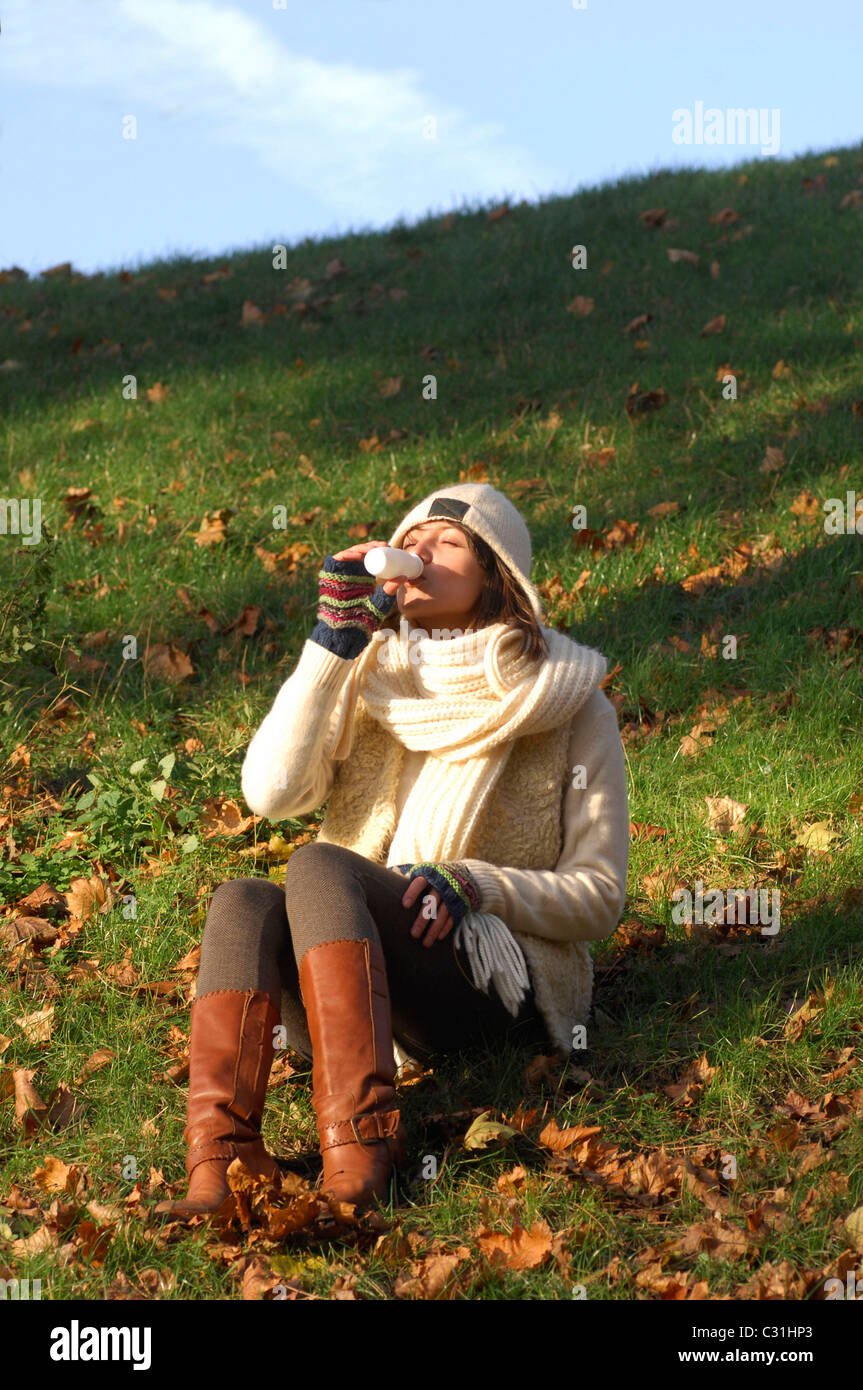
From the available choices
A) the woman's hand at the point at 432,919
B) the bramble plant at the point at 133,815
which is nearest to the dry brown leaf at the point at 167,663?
the bramble plant at the point at 133,815

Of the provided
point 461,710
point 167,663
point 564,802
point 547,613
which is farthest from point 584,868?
point 167,663

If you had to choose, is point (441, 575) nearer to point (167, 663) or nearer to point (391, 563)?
point (391, 563)

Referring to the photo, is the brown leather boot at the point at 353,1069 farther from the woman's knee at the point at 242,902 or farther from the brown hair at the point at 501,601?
the brown hair at the point at 501,601

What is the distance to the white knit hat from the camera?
3283 mm

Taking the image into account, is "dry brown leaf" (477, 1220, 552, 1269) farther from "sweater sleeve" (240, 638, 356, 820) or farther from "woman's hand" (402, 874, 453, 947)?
"sweater sleeve" (240, 638, 356, 820)

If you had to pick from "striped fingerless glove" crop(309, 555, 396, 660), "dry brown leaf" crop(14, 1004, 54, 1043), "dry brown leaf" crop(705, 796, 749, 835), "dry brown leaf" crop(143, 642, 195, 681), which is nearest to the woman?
"striped fingerless glove" crop(309, 555, 396, 660)

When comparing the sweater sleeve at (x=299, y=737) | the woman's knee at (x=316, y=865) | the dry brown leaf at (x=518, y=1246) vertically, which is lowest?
the dry brown leaf at (x=518, y=1246)

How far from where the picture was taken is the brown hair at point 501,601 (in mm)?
3340

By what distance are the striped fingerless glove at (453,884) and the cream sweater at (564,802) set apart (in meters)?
0.03

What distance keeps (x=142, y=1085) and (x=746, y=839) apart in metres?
2.13

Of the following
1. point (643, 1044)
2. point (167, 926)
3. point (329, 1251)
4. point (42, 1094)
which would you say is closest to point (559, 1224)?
point (329, 1251)

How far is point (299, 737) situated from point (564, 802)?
0.73 m

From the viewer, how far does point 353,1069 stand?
2.72m

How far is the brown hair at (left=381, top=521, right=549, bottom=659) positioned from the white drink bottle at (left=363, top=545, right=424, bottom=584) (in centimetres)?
16
